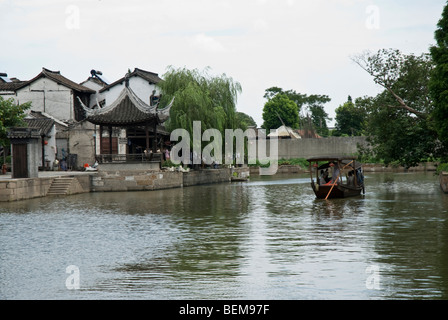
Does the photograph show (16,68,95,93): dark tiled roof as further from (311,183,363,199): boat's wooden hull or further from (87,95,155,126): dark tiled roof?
(311,183,363,199): boat's wooden hull

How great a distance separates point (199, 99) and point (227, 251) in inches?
844

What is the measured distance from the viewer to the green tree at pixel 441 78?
Result: 61.3 ft

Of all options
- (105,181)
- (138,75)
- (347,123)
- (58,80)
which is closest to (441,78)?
(105,181)

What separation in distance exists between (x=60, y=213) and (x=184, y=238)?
6.88m

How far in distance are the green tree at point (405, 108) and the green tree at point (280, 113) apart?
46.7 m

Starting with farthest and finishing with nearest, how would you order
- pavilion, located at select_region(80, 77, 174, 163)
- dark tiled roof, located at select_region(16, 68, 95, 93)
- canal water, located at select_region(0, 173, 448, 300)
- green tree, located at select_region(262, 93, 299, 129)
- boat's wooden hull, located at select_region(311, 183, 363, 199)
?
green tree, located at select_region(262, 93, 299, 129)
dark tiled roof, located at select_region(16, 68, 95, 93)
pavilion, located at select_region(80, 77, 174, 163)
boat's wooden hull, located at select_region(311, 183, 363, 199)
canal water, located at select_region(0, 173, 448, 300)

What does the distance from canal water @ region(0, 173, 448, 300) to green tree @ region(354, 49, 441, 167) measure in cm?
495

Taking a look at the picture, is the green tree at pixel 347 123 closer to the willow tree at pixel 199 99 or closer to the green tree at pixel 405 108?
the willow tree at pixel 199 99

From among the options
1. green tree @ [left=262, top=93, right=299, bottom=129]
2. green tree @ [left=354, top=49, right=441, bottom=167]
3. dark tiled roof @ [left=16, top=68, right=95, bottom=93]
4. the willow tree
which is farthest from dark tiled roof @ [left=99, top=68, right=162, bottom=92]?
green tree @ [left=262, top=93, right=299, bottom=129]

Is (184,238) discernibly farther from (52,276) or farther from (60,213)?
(60,213)

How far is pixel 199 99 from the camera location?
103 feet

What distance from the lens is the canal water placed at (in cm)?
763

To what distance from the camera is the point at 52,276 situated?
28.3ft
